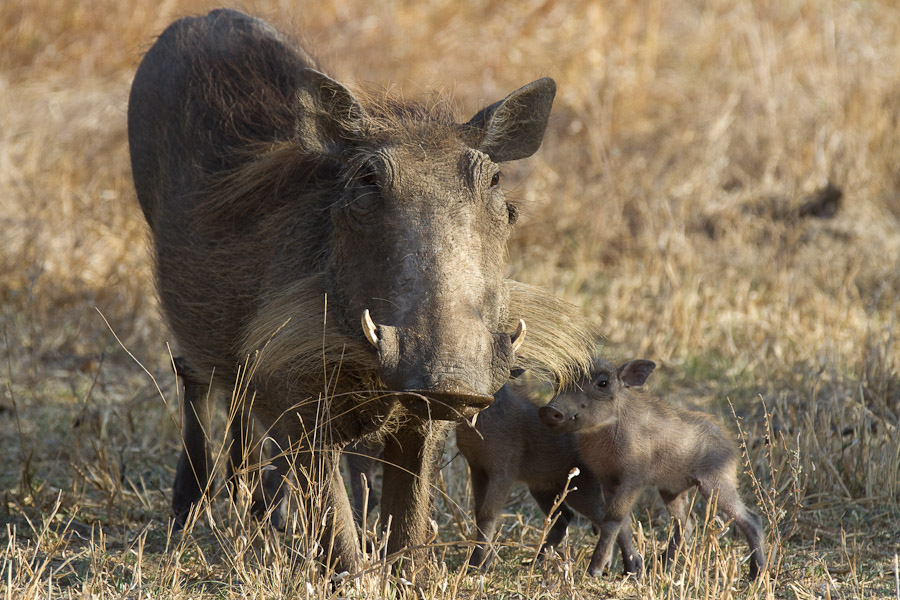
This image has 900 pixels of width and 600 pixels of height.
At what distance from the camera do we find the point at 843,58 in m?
8.98

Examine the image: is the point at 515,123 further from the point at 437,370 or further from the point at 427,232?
the point at 437,370

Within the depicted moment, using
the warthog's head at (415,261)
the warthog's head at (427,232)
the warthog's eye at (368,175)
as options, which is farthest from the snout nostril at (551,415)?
the warthog's eye at (368,175)

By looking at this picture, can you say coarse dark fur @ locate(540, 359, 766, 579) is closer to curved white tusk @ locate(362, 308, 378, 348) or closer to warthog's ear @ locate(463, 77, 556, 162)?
warthog's ear @ locate(463, 77, 556, 162)

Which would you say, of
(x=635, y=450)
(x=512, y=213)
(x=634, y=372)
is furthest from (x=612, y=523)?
(x=512, y=213)

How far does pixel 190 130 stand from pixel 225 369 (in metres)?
1.07

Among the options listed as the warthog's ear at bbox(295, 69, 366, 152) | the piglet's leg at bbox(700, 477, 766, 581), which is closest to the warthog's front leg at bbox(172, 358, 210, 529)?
the warthog's ear at bbox(295, 69, 366, 152)

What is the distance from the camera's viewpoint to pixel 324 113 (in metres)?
3.48

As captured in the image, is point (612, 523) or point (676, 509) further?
point (676, 509)

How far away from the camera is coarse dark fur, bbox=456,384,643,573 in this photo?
3857 mm

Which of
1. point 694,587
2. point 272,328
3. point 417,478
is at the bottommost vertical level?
point 694,587

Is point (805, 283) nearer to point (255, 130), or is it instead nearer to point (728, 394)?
point (728, 394)

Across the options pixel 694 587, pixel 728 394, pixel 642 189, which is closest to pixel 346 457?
pixel 694 587

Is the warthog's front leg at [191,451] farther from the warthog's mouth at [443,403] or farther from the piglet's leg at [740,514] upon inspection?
the piglet's leg at [740,514]

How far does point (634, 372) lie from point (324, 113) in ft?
4.72
